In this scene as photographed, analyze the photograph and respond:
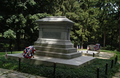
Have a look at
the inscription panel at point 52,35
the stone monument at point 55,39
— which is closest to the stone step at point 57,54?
the stone monument at point 55,39

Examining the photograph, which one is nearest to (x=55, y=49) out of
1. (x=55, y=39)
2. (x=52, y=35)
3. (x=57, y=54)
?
(x=57, y=54)

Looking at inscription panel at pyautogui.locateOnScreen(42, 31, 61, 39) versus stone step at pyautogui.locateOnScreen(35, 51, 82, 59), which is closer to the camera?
stone step at pyautogui.locateOnScreen(35, 51, 82, 59)

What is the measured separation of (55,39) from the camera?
1080cm

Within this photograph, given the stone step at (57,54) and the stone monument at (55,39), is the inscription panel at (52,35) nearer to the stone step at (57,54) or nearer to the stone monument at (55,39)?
the stone monument at (55,39)

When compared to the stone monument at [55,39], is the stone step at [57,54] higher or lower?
lower

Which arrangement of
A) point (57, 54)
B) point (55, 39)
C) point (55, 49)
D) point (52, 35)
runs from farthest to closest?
1. point (52, 35)
2. point (55, 39)
3. point (55, 49)
4. point (57, 54)

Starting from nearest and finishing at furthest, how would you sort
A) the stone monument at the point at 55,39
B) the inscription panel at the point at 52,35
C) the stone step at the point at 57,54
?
the stone step at the point at 57,54, the stone monument at the point at 55,39, the inscription panel at the point at 52,35

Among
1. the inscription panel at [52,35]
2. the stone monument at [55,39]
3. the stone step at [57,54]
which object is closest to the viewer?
the stone step at [57,54]

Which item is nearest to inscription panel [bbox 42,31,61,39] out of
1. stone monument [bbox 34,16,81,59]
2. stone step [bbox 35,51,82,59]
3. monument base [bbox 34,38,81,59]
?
stone monument [bbox 34,16,81,59]

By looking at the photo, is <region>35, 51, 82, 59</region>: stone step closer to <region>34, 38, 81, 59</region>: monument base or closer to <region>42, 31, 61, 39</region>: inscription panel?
<region>34, 38, 81, 59</region>: monument base

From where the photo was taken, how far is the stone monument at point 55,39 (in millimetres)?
10047

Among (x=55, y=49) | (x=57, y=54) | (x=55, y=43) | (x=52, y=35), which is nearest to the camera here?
(x=57, y=54)

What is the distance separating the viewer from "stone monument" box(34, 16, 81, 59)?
10047mm

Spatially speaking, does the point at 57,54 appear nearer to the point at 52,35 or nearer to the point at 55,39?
the point at 55,39
